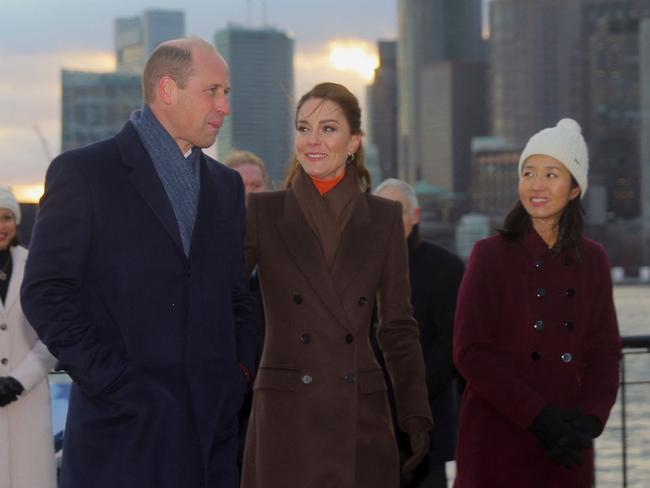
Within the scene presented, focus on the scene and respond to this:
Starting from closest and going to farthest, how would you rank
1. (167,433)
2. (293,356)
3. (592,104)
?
(167,433)
(293,356)
(592,104)

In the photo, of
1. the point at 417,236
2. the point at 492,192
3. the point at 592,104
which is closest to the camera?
the point at 417,236

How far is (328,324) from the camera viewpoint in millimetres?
3912

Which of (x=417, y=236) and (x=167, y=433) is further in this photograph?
(x=417, y=236)

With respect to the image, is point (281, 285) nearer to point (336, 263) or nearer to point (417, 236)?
point (336, 263)

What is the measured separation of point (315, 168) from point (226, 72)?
0.60 metres

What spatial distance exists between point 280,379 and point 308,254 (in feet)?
1.32

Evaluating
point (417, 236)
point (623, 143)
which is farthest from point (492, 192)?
point (417, 236)

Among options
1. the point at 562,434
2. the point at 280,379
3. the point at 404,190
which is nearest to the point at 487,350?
the point at 562,434

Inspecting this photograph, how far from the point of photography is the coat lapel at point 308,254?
3916 millimetres

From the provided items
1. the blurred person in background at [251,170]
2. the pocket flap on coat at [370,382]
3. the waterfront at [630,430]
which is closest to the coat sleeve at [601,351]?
the pocket flap on coat at [370,382]

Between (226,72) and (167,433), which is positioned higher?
(226,72)

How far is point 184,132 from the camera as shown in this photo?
3451 millimetres

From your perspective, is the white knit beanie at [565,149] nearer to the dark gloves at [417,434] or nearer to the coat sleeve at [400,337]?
the coat sleeve at [400,337]

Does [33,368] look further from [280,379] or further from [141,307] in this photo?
[141,307]
